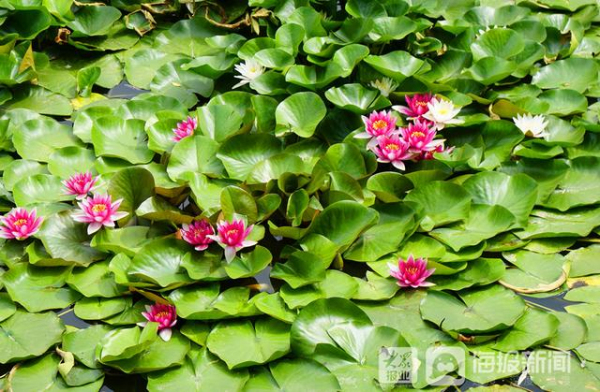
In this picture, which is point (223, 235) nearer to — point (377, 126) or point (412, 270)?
point (412, 270)

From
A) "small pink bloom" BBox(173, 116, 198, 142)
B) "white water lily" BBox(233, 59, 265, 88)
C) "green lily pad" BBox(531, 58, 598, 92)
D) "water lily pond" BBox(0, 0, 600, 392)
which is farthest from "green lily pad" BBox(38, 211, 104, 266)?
"green lily pad" BBox(531, 58, 598, 92)

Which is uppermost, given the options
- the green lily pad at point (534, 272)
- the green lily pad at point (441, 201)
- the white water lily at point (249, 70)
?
the white water lily at point (249, 70)

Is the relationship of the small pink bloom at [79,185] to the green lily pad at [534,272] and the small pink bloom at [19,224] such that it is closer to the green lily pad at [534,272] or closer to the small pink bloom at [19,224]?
the small pink bloom at [19,224]

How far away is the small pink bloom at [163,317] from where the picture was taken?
2.48 meters

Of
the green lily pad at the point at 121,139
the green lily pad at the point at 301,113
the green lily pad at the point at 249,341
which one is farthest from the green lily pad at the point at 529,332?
the green lily pad at the point at 121,139

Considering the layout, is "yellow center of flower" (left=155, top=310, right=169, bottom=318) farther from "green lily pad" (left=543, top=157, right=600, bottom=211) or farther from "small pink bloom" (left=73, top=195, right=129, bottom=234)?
"green lily pad" (left=543, top=157, right=600, bottom=211)

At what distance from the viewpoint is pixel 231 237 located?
2.62 m

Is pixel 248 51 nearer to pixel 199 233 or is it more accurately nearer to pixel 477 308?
pixel 199 233

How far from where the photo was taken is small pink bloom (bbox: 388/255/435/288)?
2.63 metres

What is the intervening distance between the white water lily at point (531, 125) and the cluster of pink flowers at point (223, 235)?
1430 mm

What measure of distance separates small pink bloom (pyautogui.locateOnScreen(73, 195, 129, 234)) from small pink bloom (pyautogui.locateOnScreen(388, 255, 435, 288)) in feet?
3.66

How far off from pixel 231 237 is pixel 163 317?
0.39 m

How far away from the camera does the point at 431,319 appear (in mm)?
2523

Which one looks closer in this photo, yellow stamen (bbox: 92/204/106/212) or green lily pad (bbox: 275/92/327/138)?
yellow stamen (bbox: 92/204/106/212)
